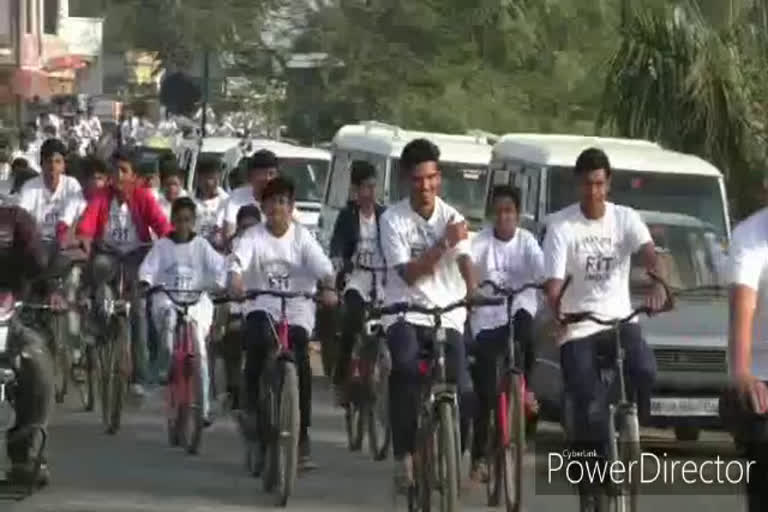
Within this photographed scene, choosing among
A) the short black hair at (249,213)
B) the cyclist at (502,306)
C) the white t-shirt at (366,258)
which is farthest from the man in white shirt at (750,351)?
the short black hair at (249,213)

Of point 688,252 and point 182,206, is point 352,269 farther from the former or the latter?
point 688,252

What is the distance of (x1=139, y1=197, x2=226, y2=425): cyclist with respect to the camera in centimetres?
1638

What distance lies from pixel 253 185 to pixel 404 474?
631 centimetres

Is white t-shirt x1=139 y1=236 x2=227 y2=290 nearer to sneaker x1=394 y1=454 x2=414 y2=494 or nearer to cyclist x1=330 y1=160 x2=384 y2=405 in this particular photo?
cyclist x1=330 y1=160 x2=384 y2=405

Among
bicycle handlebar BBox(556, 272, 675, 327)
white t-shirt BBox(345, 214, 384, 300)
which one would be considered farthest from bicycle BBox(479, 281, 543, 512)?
white t-shirt BBox(345, 214, 384, 300)

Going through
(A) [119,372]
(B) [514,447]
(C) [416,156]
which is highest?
(C) [416,156]

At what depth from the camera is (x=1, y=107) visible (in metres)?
56.9

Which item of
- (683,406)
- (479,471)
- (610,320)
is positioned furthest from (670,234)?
(610,320)

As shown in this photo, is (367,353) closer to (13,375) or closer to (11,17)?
(13,375)

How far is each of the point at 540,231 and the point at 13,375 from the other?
5992mm

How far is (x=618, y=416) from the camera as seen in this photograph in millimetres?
11109

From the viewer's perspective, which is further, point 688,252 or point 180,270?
point 688,252

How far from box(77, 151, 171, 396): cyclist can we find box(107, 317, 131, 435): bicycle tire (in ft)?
2.25

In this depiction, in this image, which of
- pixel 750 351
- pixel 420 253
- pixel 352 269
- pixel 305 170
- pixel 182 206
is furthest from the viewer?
pixel 305 170
